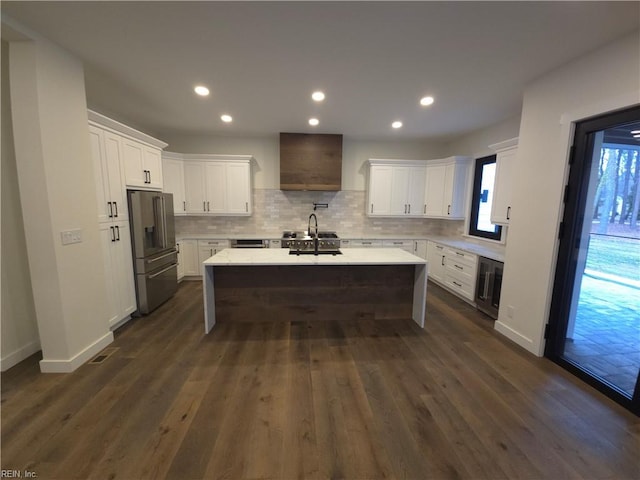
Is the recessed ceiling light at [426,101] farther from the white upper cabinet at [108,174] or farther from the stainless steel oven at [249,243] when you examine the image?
the white upper cabinet at [108,174]

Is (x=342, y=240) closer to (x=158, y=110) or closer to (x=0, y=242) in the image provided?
(x=158, y=110)

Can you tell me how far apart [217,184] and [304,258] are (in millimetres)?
2864

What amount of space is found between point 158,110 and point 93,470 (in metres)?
3.93

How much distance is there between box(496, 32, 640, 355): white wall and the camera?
6.52ft

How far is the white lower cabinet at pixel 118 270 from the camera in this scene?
110 inches

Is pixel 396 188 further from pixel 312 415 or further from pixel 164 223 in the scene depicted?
pixel 312 415

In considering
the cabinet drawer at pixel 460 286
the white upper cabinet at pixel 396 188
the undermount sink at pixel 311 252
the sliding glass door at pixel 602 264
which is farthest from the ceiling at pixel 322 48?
the cabinet drawer at pixel 460 286

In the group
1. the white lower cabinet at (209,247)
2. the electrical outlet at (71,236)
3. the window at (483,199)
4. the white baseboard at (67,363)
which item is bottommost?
the white baseboard at (67,363)

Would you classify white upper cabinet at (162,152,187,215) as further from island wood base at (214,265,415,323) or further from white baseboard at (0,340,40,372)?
white baseboard at (0,340,40,372)

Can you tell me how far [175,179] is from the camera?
15.4 feet

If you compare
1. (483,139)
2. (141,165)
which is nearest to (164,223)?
(141,165)

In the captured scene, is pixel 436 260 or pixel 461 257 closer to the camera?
pixel 461 257

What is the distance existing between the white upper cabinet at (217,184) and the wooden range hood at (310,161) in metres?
0.74

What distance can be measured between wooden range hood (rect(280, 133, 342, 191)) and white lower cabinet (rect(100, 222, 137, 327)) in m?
2.59
